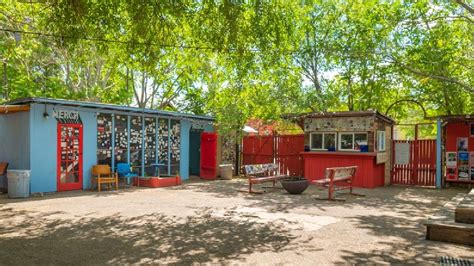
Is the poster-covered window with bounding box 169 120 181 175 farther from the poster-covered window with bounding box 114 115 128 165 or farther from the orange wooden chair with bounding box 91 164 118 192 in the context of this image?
the orange wooden chair with bounding box 91 164 118 192

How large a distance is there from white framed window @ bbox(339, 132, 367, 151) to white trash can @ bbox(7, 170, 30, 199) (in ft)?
34.5

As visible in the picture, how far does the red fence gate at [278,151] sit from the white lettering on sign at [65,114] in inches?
342

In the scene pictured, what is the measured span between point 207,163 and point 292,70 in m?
6.08

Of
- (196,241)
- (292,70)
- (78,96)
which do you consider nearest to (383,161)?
(292,70)

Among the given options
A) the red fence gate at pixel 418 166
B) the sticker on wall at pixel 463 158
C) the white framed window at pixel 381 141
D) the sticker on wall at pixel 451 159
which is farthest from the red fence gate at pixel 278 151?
the sticker on wall at pixel 463 158

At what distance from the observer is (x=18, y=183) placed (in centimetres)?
1076

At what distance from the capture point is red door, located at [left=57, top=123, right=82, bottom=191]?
40.0 feet

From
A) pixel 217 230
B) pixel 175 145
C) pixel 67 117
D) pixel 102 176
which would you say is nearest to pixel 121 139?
pixel 102 176

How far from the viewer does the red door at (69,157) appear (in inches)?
480

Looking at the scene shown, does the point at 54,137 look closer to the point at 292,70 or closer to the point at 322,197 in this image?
the point at 322,197

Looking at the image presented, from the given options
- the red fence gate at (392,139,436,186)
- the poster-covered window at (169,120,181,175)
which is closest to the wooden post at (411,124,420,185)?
the red fence gate at (392,139,436,186)

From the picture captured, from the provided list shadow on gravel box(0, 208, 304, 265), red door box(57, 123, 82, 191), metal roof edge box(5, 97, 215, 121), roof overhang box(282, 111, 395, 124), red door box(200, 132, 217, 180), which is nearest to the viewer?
shadow on gravel box(0, 208, 304, 265)

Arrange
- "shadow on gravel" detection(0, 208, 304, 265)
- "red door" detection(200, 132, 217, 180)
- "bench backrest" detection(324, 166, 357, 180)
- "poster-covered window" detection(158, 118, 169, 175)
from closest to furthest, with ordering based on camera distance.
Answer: "shadow on gravel" detection(0, 208, 304, 265) → "bench backrest" detection(324, 166, 357, 180) → "poster-covered window" detection(158, 118, 169, 175) → "red door" detection(200, 132, 217, 180)

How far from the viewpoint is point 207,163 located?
1758 cm
